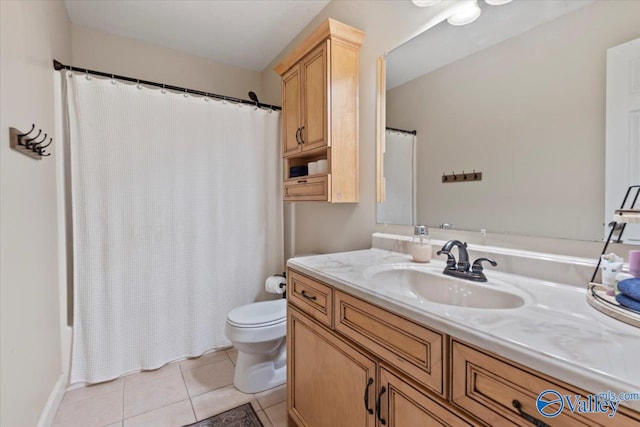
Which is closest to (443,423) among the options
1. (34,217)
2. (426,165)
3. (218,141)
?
(426,165)

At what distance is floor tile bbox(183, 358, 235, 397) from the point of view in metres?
1.84

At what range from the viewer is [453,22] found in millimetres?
1338

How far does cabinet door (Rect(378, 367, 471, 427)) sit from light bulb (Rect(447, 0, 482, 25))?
144 cm

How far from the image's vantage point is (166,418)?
1.57 meters

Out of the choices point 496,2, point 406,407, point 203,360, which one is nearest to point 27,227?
point 203,360

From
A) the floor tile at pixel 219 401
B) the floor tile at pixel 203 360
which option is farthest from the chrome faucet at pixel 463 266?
the floor tile at pixel 203 360

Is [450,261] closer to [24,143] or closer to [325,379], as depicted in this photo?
[325,379]

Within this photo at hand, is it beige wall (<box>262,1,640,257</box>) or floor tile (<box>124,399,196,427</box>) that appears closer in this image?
beige wall (<box>262,1,640,257</box>)

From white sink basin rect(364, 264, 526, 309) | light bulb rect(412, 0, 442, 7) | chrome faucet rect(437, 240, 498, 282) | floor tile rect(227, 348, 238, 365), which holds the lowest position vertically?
floor tile rect(227, 348, 238, 365)

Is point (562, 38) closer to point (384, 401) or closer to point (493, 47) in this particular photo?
point (493, 47)

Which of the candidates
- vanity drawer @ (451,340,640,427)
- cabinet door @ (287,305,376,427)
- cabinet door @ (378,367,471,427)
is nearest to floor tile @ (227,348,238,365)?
cabinet door @ (287,305,376,427)

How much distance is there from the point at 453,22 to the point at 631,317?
4.24 ft

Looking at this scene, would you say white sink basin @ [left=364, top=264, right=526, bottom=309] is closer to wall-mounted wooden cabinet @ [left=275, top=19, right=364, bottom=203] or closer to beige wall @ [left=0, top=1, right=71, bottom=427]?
wall-mounted wooden cabinet @ [left=275, top=19, right=364, bottom=203]

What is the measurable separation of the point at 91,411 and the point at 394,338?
182 centimetres
